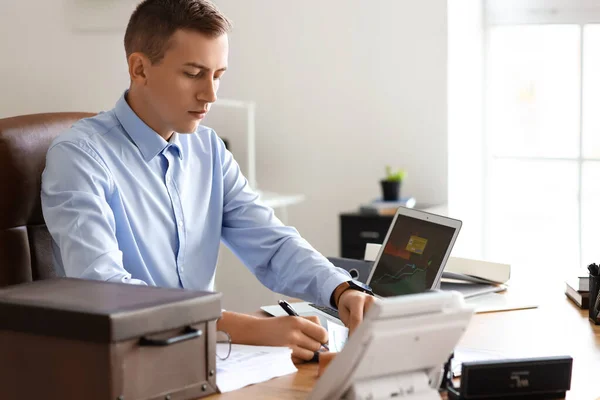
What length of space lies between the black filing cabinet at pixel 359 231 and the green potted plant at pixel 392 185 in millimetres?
138

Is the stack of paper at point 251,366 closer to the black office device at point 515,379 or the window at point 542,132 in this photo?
the black office device at point 515,379

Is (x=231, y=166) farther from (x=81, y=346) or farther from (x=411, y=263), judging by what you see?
(x=81, y=346)

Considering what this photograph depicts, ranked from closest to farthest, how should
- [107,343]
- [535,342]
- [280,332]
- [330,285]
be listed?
[107,343]
[280,332]
[535,342]
[330,285]

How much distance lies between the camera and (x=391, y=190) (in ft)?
12.4

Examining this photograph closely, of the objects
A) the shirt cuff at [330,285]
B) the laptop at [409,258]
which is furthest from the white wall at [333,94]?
the shirt cuff at [330,285]

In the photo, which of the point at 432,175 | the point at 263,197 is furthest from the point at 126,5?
the point at 432,175

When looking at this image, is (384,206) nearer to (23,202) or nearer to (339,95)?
(339,95)

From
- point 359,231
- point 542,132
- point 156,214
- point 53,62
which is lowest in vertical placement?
point 359,231

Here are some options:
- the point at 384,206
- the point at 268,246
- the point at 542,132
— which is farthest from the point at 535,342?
Result: the point at 542,132

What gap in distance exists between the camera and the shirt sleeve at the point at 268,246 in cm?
194

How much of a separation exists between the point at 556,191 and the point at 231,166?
2.24 m

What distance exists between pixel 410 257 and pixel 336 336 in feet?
1.23

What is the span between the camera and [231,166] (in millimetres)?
2172

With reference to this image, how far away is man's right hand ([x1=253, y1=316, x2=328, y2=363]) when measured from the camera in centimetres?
158
